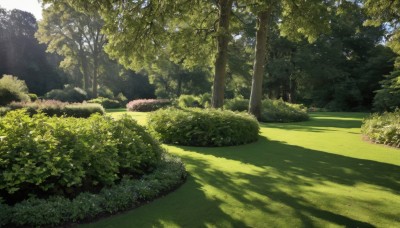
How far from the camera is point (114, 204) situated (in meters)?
5.00

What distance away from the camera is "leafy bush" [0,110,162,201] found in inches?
177

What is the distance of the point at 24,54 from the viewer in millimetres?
46688

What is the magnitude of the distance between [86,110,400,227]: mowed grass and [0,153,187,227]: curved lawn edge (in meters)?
0.17

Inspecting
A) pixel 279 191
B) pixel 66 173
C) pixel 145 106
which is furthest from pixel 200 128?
pixel 145 106

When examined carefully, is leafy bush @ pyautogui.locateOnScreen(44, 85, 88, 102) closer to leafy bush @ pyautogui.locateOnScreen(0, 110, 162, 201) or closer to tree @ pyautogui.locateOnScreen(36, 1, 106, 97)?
tree @ pyautogui.locateOnScreen(36, 1, 106, 97)

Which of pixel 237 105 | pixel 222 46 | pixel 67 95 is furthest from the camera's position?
pixel 67 95

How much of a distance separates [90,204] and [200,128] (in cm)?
695

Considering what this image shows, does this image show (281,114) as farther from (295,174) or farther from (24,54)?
(24,54)

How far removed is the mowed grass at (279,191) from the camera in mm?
4871

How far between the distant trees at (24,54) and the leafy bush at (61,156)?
147 feet

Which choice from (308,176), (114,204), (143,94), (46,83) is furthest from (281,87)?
(114,204)

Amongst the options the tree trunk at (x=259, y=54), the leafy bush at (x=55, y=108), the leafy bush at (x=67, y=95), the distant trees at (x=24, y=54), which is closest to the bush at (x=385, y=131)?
the tree trunk at (x=259, y=54)

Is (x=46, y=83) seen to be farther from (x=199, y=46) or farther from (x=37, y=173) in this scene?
(x=37, y=173)

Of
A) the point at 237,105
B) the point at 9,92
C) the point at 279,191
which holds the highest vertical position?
the point at 9,92
